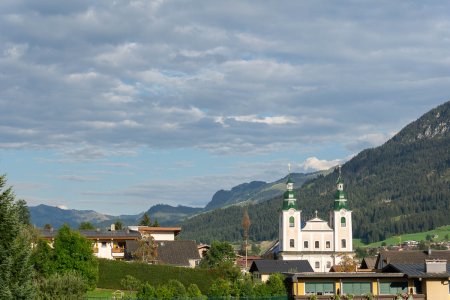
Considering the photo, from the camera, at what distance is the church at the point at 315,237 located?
177125 millimetres

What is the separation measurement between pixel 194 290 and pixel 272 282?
846 cm

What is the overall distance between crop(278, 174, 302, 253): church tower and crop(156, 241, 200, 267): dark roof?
60720mm

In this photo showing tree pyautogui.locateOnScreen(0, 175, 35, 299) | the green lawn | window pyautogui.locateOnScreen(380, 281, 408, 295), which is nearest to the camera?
tree pyautogui.locateOnScreen(0, 175, 35, 299)

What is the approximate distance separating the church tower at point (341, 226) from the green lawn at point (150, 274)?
310 ft

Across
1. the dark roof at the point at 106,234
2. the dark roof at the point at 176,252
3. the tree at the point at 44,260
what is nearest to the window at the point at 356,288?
the tree at the point at 44,260

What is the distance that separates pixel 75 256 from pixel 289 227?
10836 centimetres

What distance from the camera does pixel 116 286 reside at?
86.4 meters

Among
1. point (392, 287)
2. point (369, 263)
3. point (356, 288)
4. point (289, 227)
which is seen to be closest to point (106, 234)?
point (369, 263)

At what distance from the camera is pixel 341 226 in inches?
7151

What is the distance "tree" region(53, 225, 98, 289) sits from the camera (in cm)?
7669

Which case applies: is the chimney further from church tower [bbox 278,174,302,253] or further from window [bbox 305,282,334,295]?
church tower [bbox 278,174,302,253]

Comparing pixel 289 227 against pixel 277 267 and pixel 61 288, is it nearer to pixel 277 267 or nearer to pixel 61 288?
pixel 277 267

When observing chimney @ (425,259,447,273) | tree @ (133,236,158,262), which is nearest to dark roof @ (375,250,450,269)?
chimney @ (425,259,447,273)

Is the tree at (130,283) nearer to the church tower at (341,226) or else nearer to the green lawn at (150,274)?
the green lawn at (150,274)
